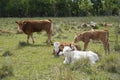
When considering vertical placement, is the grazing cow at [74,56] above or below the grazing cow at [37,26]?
above

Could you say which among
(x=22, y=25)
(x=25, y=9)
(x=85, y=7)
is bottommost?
(x=25, y=9)

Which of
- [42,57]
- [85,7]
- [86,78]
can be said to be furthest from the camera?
[85,7]

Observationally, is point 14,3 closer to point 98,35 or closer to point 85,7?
point 85,7

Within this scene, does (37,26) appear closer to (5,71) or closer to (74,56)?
(74,56)

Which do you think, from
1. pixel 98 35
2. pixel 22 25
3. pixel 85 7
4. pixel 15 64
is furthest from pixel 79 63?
pixel 85 7

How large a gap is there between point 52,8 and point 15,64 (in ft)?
230

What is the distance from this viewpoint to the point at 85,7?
3966cm

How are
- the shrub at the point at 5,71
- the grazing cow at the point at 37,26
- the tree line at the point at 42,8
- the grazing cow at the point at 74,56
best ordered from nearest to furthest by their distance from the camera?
the shrub at the point at 5,71 < the grazing cow at the point at 74,56 < the grazing cow at the point at 37,26 < the tree line at the point at 42,8

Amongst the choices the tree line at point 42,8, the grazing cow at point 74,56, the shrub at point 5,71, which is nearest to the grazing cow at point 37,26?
the grazing cow at point 74,56

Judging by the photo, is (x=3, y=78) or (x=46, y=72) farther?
(x=46, y=72)

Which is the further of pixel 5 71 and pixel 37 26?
pixel 37 26

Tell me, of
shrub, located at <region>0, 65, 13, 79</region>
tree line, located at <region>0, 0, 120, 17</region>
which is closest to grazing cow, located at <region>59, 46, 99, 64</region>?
shrub, located at <region>0, 65, 13, 79</region>

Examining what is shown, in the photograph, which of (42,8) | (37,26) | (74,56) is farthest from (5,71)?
(42,8)

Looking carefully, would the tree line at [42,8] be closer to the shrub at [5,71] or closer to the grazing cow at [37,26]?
the grazing cow at [37,26]
